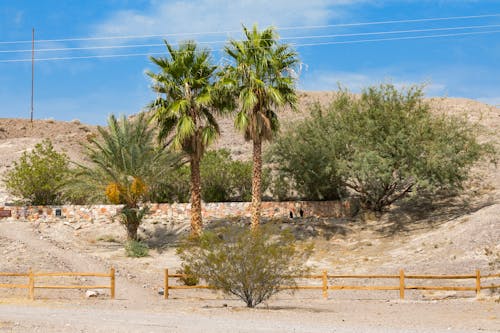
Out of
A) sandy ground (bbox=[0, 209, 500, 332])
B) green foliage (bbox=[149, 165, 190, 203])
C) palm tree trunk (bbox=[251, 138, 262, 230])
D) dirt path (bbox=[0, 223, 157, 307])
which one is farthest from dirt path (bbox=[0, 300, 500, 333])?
green foliage (bbox=[149, 165, 190, 203])

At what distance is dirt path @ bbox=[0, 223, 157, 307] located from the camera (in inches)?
991

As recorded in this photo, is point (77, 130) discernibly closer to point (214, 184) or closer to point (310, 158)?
point (214, 184)

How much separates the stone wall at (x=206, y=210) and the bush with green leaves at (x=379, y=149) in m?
1.20

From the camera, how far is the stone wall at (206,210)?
128 feet

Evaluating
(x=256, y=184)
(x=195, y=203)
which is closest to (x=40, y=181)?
(x=195, y=203)

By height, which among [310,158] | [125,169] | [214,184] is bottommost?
[214,184]

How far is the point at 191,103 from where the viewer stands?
3428cm

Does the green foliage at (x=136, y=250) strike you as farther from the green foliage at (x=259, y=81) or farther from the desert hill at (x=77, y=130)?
the desert hill at (x=77, y=130)

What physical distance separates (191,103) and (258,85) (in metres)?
3.61

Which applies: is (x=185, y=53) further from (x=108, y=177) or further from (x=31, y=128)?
(x=31, y=128)

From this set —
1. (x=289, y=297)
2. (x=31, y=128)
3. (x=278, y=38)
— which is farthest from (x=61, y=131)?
(x=289, y=297)

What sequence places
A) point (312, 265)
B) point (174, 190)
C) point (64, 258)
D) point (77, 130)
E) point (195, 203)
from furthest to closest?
point (77, 130)
point (174, 190)
point (195, 203)
point (64, 258)
point (312, 265)

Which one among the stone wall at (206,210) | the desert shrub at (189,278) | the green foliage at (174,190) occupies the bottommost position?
the desert shrub at (189,278)

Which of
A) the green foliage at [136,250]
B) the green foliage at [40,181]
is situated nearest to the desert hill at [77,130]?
the green foliage at [40,181]
